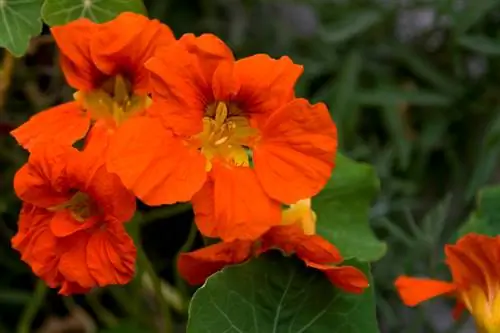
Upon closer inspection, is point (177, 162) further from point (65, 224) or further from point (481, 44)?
point (481, 44)

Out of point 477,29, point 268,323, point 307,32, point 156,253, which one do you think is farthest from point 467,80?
point 268,323

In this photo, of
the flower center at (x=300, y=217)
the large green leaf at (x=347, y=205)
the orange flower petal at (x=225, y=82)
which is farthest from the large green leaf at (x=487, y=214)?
the orange flower petal at (x=225, y=82)

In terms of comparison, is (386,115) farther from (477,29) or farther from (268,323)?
(268,323)

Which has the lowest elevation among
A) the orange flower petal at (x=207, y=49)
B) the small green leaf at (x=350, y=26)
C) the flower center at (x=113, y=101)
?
the small green leaf at (x=350, y=26)

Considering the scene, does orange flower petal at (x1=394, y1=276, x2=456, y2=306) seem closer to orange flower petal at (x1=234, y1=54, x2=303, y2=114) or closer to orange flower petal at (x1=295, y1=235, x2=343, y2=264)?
orange flower petal at (x1=295, y1=235, x2=343, y2=264)

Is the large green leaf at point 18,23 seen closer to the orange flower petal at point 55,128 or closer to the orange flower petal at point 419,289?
the orange flower petal at point 55,128

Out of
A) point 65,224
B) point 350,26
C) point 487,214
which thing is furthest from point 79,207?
point 350,26

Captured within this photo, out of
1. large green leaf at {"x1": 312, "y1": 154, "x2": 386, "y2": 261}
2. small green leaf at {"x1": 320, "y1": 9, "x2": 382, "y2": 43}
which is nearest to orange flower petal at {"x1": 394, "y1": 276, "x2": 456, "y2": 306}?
large green leaf at {"x1": 312, "y1": 154, "x2": 386, "y2": 261}
